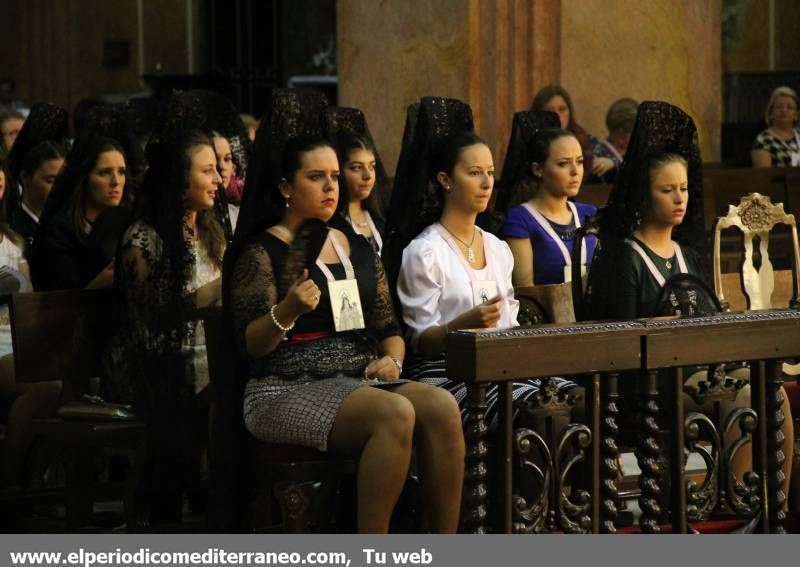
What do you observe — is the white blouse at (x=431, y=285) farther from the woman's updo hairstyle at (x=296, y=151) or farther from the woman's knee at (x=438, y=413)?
the woman's knee at (x=438, y=413)

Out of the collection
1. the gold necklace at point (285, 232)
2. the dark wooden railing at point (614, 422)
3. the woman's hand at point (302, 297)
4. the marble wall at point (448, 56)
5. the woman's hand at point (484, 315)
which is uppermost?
the marble wall at point (448, 56)

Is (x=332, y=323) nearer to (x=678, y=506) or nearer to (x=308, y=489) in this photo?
(x=308, y=489)

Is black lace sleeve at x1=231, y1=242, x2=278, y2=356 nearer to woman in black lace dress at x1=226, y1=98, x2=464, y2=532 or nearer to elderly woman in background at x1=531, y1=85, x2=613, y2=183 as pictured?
woman in black lace dress at x1=226, y1=98, x2=464, y2=532

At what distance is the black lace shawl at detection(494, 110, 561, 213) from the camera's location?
6.77 m

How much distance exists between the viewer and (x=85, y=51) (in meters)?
18.0

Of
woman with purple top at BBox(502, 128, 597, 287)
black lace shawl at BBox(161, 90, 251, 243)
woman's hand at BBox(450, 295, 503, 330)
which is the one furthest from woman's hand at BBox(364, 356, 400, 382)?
woman with purple top at BBox(502, 128, 597, 287)

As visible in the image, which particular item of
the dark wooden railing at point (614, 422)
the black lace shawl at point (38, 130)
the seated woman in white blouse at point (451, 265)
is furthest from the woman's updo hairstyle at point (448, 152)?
the black lace shawl at point (38, 130)

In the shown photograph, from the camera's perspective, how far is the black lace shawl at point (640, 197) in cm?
572

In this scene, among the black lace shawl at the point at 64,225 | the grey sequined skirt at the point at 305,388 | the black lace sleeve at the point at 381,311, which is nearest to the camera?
the grey sequined skirt at the point at 305,388

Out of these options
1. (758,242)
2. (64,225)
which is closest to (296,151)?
(64,225)

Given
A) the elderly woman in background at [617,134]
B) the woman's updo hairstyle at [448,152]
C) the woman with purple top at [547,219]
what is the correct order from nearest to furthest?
the woman's updo hairstyle at [448,152], the woman with purple top at [547,219], the elderly woman in background at [617,134]

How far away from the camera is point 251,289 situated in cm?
506

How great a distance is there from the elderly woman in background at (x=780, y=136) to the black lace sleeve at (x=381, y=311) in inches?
223
